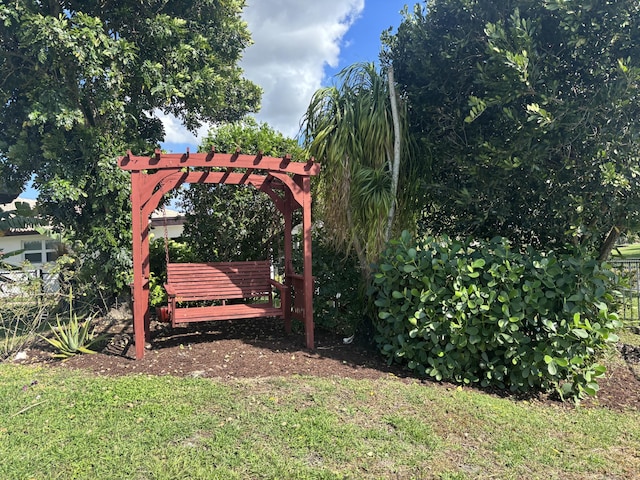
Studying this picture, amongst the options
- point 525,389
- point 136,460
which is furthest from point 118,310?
point 525,389

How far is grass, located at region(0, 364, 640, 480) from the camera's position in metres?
2.84

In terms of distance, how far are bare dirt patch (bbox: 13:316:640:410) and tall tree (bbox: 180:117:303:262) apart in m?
1.77

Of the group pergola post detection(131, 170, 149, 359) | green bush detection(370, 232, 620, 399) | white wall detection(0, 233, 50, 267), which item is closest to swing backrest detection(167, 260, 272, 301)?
pergola post detection(131, 170, 149, 359)

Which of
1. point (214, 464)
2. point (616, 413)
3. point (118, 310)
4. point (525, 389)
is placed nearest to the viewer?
point (214, 464)

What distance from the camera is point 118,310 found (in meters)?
7.56

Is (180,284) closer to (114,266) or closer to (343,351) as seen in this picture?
(114,266)

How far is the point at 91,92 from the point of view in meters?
6.85

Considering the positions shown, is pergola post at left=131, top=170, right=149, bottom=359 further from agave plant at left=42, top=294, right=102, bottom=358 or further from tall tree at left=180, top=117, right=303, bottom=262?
tall tree at left=180, top=117, right=303, bottom=262

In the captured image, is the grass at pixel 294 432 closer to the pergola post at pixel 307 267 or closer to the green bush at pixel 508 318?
the green bush at pixel 508 318

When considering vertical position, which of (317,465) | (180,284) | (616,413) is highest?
(180,284)

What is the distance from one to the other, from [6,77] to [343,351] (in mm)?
6690

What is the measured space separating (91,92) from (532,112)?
639cm

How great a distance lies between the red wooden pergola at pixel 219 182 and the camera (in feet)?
16.2

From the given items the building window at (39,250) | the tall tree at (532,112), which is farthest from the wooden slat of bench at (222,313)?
the building window at (39,250)
